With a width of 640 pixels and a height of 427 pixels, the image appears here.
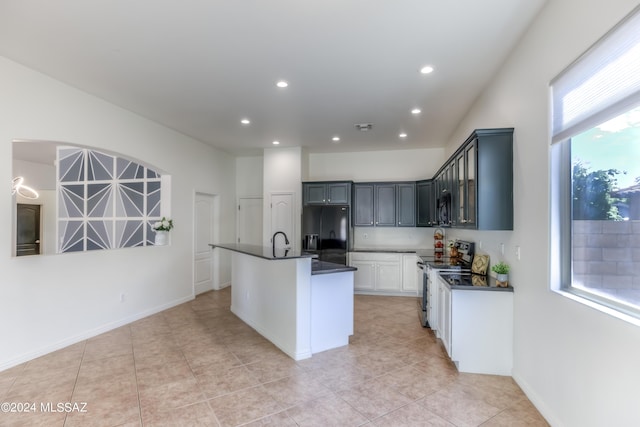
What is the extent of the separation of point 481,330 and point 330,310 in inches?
59.7

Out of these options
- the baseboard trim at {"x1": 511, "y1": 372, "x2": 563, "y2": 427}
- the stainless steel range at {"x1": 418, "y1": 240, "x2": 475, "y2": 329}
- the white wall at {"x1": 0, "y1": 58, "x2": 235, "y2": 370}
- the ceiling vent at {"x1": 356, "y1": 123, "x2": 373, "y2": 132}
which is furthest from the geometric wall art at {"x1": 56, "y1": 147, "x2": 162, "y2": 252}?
the baseboard trim at {"x1": 511, "y1": 372, "x2": 563, "y2": 427}

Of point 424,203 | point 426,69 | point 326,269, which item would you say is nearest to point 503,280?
point 326,269

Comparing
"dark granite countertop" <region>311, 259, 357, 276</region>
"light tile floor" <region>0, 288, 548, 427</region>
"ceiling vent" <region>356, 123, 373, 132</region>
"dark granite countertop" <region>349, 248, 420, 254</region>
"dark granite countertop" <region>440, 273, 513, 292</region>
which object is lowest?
"light tile floor" <region>0, 288, 548, 427</region>

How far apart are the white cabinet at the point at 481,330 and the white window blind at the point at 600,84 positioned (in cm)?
149

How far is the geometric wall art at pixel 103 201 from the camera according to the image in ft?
17.0

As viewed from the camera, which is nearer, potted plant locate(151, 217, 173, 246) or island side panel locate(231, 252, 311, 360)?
island side panel locate(231, 252, 311, 360)

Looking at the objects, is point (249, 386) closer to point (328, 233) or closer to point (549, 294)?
point (549, 294)

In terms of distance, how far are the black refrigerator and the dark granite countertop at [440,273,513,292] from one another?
103 inches

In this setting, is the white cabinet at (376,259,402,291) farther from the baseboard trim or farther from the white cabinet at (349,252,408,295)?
the baseboard trim

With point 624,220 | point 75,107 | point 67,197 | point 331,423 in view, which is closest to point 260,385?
point 331,423

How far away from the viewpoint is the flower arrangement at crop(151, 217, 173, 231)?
4.97m

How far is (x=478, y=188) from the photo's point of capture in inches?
112

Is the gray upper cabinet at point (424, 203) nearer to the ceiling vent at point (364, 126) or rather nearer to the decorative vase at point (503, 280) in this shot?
the ceiling vent at point (364, 126)

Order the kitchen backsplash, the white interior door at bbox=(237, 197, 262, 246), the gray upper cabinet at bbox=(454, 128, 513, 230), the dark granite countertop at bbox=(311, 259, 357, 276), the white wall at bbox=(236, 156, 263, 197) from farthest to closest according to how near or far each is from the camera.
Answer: the white wall at bbox=(236, 156, 263, 197) → the white interior door at bbox=(237, 197, 262, 246) → the kitchen backsplash → the dark granite countertop at bbox=(311, 259, 357, 276) → the gray upper cabinet at bbox=(454, 128, 513, 230)
